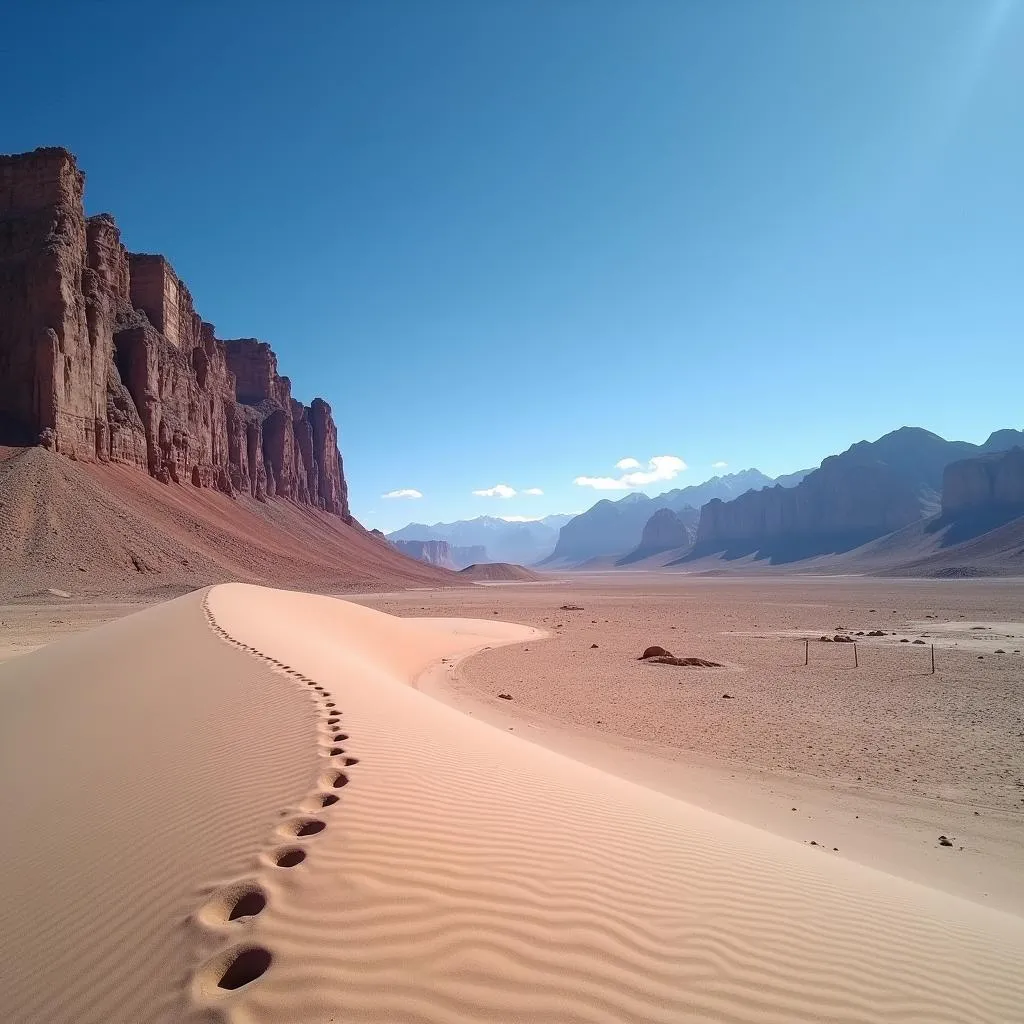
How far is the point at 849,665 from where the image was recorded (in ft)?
56.7

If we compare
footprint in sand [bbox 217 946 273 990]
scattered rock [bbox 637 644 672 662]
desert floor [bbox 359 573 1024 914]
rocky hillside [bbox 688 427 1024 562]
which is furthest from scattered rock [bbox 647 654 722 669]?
rocky hillside [bbox 688 427 1024 562]

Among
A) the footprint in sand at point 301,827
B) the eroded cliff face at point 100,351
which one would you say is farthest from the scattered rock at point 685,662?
the eroded cliff face at point 100,351

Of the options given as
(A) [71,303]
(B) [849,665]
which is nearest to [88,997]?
(B) [849,665]

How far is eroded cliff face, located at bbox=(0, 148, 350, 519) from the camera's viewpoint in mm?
46625

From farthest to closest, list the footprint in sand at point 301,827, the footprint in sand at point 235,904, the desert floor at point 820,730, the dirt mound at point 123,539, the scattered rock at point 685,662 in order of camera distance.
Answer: the dirt mound at point 123,539 → the scattered rock at point 685,662 → the desert floor at point 820,730 → the footprint in sand at point 301,827 → the footprint in sand at point 235,904

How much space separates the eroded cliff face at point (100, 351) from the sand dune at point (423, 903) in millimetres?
51509

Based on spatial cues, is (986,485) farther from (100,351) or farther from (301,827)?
(301,827)

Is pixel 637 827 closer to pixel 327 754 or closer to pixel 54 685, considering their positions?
pixel 327 754

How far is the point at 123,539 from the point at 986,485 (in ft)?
417

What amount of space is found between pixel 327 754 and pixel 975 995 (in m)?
4.29

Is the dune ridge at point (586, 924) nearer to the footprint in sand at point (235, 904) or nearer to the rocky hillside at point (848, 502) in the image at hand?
the footprint in sand at point (235, 904)

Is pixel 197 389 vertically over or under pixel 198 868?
over

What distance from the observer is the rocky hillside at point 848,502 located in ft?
451

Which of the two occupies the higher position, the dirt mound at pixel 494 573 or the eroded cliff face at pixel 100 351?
the eroded cliff face at pixel 100 351
